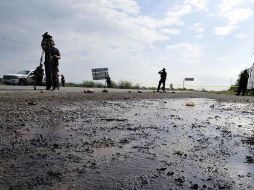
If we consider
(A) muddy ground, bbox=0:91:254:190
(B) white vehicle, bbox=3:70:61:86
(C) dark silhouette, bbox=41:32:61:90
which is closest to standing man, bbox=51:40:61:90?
(C) dark silhouette, bbox=41:32:61:90

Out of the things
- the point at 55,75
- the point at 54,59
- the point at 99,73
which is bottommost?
the point at 55,75

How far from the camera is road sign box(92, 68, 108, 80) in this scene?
4600cm

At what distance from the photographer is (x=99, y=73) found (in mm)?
46250

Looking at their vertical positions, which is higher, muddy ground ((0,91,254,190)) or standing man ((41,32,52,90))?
standing man ((41,32,52,90))

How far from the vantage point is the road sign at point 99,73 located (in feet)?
151

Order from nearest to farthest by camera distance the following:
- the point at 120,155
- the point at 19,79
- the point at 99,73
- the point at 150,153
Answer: the point at 120,155 < the point at 150,153 < the point at 19,79 < the point at 99,73

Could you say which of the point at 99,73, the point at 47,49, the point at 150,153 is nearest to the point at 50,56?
the point at 47,49

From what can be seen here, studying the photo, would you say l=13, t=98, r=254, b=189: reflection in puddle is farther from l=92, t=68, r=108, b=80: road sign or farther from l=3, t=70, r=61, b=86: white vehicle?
l=92, t=68, r=108, b=80: road sign

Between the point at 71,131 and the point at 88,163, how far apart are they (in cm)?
198

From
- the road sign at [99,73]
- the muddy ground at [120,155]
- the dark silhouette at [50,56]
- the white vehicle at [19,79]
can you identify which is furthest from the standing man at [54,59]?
the road sign at [99,73]

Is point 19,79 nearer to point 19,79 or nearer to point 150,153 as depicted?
point 19,79

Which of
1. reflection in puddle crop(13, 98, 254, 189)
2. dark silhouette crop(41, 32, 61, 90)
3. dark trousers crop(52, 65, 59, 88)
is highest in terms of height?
dark silhouette crop(41, 32, 61, 90)

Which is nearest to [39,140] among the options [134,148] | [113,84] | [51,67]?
[134,148]

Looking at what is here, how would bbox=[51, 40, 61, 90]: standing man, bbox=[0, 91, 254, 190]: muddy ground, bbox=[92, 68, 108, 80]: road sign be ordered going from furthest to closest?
bbox=[92, 68, 108, 80]: road sign
bbox=[51, 40, 61, 90]: standing man
bbox=[0, 91, 254, 190]: muddy ground
